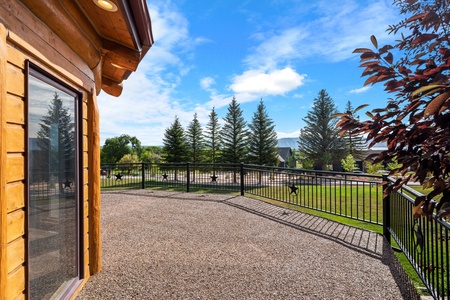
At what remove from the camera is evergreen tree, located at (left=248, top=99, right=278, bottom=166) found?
22955 mm

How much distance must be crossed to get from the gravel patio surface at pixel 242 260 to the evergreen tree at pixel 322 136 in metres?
26.6

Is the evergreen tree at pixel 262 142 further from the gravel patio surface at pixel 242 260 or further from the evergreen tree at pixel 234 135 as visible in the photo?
the gravel patio surface at pixel 242 260

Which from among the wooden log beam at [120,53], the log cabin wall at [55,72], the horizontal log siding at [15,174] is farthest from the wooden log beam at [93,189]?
the horizontal log siding at [15,174]

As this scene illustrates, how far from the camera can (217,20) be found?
7.40 meters

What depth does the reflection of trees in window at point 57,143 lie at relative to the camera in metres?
1.86

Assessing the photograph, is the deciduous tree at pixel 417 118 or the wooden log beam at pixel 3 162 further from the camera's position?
the wooden log beam at pixel 3 162

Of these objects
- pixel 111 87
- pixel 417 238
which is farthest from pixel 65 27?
pixel 417 238

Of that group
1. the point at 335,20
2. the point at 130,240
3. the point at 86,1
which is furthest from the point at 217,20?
the point at 130,240

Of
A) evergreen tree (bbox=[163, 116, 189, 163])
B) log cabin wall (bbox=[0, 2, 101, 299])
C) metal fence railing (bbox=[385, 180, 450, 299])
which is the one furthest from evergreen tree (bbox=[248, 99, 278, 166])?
log cabin wall (bbox=[0, 2, 101, 299])

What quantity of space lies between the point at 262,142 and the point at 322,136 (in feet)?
36.4

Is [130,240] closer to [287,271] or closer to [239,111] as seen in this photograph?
[287,271]

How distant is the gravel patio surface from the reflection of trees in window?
130 cm

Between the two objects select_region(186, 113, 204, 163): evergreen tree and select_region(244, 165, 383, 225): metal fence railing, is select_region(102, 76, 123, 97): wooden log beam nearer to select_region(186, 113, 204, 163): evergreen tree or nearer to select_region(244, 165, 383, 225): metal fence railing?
select_region(244, 165, 383, 225): metal fence railing

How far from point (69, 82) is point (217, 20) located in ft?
21.1
